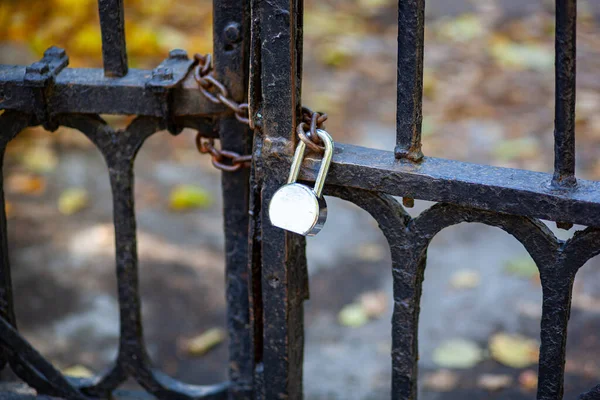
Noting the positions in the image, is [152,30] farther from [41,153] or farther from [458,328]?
[458,328]

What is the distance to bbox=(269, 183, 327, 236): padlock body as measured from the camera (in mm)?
1174

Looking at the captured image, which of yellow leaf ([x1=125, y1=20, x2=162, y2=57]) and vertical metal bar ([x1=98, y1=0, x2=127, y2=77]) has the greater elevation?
vertical metal bar ([x1=98, y1=0, x2=127, y2=77])

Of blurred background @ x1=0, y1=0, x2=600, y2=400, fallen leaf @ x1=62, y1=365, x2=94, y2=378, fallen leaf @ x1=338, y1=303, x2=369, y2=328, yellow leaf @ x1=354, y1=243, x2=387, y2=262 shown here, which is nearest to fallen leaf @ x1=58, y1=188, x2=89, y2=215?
blurred background @ x1=0, y1=0, x2=600, y2=400

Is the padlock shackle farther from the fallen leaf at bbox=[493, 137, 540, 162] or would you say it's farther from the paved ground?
the fallen leaf at bbox=[493, 137, 540, 162]

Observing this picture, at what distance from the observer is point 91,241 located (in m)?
3.13

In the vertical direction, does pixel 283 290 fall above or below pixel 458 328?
above

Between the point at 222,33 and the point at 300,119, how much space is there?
0.22 m

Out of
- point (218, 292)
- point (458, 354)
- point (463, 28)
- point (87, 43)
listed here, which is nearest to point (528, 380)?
point (458, 354)

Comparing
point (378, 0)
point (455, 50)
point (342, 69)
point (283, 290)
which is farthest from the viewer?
point (378, 0)

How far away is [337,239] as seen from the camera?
10.3ft

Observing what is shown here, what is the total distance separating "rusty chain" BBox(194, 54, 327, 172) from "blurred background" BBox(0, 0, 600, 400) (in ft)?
3.61

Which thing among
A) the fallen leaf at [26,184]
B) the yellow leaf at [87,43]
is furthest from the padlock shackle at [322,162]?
the yellow leaf at [87,43]

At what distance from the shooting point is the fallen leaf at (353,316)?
263 centimetres

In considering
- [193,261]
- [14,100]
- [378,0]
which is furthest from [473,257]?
[378,0]
